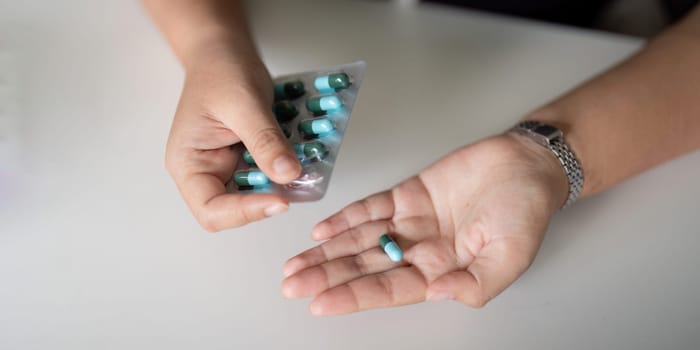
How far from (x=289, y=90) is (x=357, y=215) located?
20 centimetres

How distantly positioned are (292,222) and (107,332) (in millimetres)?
229

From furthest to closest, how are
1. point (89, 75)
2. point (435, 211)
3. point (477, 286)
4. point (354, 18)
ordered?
point (354, 18), point (89, 75), point (435, 211), point (477, 286)

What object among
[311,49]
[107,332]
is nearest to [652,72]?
[311,49]

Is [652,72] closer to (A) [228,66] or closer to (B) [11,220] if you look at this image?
(A) [228,66]

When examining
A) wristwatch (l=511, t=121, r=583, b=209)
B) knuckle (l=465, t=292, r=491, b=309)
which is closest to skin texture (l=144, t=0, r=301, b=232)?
knuckle (l=465, t=292, r=491, b=309)

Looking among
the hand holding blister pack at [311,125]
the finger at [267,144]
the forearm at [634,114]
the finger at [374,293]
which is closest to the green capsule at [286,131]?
the hand holding blister pack at [311,125]

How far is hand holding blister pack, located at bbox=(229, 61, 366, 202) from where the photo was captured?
2.09ft

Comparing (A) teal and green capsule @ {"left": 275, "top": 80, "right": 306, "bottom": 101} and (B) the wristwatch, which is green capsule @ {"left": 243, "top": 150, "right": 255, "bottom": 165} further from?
(B) the wristwatch

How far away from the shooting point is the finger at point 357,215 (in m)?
0.61

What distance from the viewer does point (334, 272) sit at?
57cm

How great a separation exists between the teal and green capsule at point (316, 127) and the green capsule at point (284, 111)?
0.10 ft

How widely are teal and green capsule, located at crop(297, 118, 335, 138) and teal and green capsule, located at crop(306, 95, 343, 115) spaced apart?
0.06 feet

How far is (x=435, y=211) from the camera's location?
0.66 m

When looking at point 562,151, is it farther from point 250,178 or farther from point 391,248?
point 250,178
